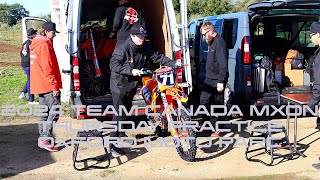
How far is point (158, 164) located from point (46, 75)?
78.8 inches

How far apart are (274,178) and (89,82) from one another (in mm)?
4008

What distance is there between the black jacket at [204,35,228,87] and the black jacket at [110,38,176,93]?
2.91 feet

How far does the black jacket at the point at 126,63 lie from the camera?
6.31m

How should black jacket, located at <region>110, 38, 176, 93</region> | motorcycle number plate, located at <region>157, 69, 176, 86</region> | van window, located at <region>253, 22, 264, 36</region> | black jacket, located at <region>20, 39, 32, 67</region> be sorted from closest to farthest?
motorcycle number plate, located at <region>157, 69, 176, 86</region> → black jacket, located at <region>110, 38, 176, 93</region> → van window, located at <region>253, 22, 264, 36</region> → black jacket, located at <region>20, 39, 32, 67</region>

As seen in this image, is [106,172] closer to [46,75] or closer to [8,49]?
[46,75]

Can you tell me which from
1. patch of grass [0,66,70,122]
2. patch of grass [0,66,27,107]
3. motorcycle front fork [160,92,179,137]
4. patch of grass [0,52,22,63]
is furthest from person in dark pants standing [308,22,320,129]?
patch of grass [0,52,22,63]

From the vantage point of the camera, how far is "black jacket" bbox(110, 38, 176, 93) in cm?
631

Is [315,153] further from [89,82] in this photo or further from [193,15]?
[193,15]

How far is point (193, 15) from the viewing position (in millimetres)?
35844

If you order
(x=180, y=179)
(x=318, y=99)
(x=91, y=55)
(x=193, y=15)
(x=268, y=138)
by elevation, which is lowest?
(x=180, y=179)

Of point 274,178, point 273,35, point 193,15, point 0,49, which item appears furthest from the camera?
point 193,15

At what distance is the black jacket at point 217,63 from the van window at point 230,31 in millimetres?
1107

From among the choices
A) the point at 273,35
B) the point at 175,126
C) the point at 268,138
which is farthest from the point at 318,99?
the point at 273,35

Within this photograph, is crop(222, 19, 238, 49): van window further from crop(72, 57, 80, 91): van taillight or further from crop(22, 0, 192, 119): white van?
crop(72, 57, 80, 91): van taillight
